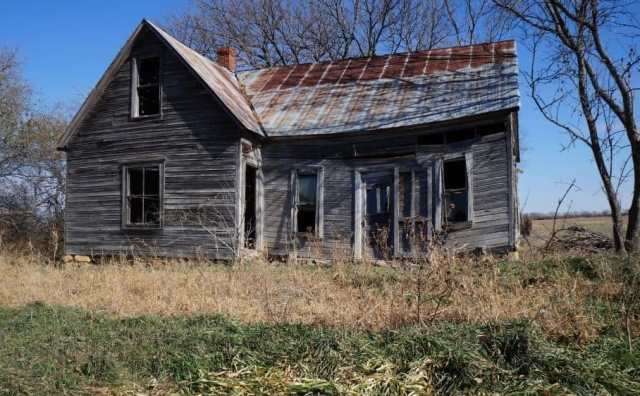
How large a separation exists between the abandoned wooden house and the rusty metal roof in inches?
2.2

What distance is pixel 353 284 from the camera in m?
8.05

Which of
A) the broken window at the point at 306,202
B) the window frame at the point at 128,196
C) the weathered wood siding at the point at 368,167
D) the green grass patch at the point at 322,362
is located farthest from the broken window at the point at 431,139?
the green grass patch at the point at 322,362

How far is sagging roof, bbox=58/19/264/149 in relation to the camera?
41.4 ft

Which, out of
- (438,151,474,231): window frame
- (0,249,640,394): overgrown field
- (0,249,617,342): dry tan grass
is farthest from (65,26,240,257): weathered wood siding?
(0,249,640,394): overgrown field

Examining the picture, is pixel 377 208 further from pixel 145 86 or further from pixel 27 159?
pixel 27 159

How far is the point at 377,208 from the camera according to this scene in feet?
40.9

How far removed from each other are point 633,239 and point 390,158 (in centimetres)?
546

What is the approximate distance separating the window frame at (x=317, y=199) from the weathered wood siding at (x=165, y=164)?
1.57 metres

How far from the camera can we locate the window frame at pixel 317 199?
12750mm

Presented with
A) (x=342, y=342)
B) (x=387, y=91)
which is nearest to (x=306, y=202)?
(x=387, y=91)

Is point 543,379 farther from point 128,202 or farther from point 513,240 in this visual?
point 128,202

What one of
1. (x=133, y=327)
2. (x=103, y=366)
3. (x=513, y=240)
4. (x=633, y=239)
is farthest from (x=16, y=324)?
(x=633, y=239)

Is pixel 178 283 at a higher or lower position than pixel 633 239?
lower

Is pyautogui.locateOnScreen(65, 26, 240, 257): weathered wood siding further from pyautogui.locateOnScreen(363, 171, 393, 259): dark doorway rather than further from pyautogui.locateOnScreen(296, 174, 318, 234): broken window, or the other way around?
pyautogui.locateOnScreen(363, 171, 393, 259): dark doorway
